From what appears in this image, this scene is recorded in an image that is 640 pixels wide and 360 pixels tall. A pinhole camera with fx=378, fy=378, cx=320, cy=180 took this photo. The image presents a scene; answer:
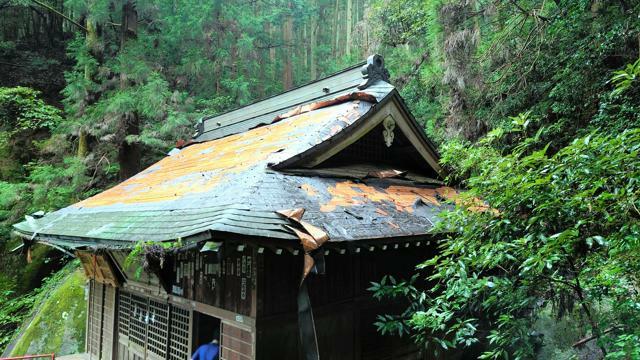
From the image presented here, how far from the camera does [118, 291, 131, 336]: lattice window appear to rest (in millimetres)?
6911

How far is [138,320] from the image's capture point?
656 cm

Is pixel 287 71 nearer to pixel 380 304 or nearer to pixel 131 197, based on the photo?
pixel 131 197

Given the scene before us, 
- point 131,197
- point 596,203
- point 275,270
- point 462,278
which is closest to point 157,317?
point 131,197

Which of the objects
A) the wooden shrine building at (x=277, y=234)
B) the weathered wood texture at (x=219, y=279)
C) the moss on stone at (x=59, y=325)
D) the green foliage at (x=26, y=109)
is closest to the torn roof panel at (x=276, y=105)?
the wooden shrine building at (x=277, y=234)

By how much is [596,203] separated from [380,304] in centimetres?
336

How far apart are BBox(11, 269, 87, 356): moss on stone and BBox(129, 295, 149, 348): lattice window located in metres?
4.84

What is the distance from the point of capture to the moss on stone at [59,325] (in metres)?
10.0

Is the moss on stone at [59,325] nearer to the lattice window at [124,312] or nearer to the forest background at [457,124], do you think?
the forest background at [457,124]

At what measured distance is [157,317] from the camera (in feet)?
19.7

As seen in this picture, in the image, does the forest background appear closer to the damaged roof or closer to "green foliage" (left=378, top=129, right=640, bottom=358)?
"green foliage" (left=378, top=129, right=640, bottom=358)

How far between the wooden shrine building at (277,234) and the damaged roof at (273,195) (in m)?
0.03

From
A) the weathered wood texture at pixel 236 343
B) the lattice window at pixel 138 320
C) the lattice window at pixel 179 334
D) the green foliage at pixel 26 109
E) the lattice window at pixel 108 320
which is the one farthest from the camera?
the green foliage at pixel 26 109

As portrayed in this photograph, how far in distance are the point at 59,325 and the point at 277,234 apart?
10.4 metres

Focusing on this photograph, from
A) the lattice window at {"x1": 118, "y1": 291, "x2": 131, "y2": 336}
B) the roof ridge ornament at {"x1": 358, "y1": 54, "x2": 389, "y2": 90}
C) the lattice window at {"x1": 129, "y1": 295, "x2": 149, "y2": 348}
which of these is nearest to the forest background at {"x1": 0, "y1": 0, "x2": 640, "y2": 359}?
the roof ridge ornament at {"x1": 358, "y1": 54, "x2": 389, "y2": 90}
